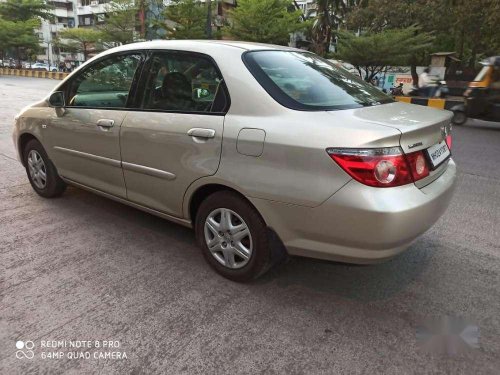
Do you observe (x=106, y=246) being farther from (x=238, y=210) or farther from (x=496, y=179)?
(x=496, y=179)

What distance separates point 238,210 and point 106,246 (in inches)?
54.4

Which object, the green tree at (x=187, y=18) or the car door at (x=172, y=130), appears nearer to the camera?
the car door at (x=172, y=130)

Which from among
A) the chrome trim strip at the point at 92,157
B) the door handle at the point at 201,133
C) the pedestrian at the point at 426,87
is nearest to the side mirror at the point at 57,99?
the chrome trim strip at the point at 92,157

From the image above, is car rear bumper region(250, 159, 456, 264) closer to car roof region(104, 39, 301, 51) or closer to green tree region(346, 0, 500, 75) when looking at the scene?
car roof region(104, 39, 301, 51)

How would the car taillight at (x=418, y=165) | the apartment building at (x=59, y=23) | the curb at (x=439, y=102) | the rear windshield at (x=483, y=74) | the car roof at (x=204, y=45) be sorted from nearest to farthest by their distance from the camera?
the car taillight at (x=418, y=165) → the car roof at (x=204, y=45) → the rear windshield at (x=483, y=74) → the curb at (x=439, y=102) → the apartment building at (x=59, y=23)

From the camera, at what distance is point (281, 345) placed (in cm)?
233

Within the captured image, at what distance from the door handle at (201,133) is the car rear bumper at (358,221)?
53 centimetres

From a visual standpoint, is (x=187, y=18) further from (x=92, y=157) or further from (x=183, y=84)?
(x=183, y=84)

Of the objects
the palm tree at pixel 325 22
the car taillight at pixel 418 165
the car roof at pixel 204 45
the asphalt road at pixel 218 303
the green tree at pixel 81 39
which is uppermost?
the palm tree at pixel 325 22

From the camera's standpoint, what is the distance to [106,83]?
3660mm

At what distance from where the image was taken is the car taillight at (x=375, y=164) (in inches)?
87.4

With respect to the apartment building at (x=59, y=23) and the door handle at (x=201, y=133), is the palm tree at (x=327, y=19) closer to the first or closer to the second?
the door handle at (x=201, y=133)

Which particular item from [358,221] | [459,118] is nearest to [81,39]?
[459,118]

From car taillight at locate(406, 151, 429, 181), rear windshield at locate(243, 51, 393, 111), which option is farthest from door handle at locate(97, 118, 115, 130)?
car taillight at locate(406, 151, 429, 181)
